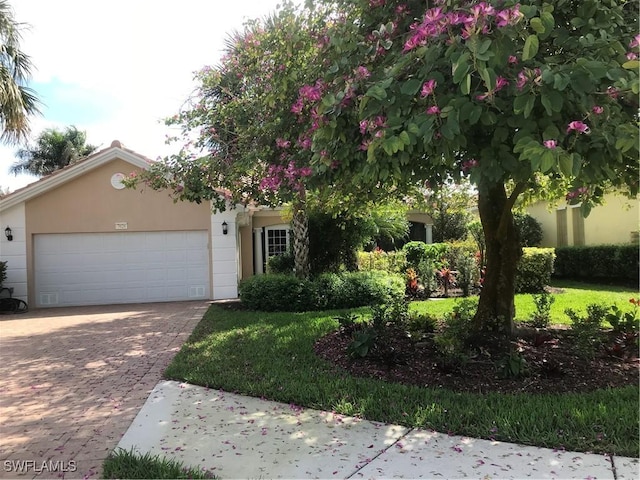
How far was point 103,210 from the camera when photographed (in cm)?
1455

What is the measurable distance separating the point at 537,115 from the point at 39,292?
1510 centimetres

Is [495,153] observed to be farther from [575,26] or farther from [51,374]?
[51,374]

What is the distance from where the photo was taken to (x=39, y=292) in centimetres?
1439

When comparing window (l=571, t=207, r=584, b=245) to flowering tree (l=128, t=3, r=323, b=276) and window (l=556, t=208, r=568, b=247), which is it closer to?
window (l=556, t=208, r=568, b=247)

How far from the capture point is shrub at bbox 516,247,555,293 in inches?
519

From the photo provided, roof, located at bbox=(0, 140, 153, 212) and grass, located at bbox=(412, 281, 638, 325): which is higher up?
roof, located at bbox=(0, 140, 153, 212)

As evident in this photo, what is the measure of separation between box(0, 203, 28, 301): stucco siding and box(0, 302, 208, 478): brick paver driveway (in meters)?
2.51

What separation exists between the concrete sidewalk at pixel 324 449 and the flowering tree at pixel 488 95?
2.09 meters

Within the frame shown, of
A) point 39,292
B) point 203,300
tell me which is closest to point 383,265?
point 203,300

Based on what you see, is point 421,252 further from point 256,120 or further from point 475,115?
point 475,115

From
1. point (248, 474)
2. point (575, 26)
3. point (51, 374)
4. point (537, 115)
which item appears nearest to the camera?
point (537, 115)

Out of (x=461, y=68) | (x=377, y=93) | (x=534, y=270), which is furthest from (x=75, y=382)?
(x=534, y=270)

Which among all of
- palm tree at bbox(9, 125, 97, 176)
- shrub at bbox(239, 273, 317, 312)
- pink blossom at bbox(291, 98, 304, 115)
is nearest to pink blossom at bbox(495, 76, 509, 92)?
pink blossom at bbox(291, 98, 304, 115)

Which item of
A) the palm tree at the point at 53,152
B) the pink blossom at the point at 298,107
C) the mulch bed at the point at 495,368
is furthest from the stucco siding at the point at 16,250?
the palm tree at the point at 53,152
